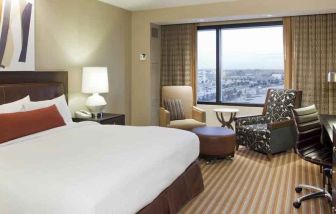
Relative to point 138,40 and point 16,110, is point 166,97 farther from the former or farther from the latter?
point 16,110

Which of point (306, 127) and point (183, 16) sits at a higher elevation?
point (183, 16)

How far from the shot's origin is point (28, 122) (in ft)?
9.47

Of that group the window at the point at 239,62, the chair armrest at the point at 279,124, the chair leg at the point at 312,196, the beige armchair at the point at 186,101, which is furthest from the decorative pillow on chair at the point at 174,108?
the chair leg at the point at 312,196

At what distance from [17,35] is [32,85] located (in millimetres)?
607

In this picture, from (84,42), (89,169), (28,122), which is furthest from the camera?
(84,42)

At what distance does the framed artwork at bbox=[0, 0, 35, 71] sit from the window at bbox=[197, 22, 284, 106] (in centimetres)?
346

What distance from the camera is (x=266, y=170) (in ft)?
13.5

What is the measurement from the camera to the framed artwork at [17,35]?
134 inches

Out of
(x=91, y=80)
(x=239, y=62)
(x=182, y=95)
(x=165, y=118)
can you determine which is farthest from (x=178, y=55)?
(x=91, y=80)

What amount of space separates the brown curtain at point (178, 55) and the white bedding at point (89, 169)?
127 inches

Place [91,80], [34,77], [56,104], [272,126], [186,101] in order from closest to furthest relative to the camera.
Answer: [56,104] → [34,77] → [91,80] → [272,126] → [186,101]

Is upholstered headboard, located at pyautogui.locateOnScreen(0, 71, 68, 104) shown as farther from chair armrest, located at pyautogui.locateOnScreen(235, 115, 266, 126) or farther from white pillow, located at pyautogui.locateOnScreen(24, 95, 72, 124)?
chair armrest, located at pyautogui.locateOnScreen(235, 115, 266, 126)

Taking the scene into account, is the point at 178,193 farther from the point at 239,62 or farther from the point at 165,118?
the point at 239,62

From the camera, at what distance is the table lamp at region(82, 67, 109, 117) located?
4340mm
